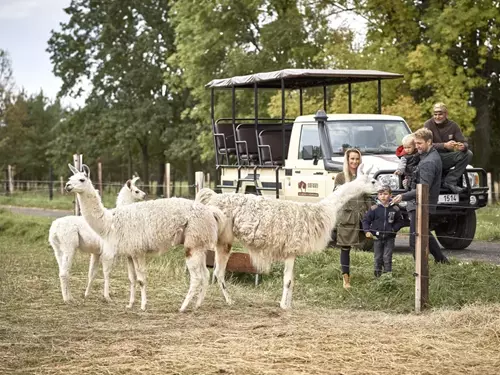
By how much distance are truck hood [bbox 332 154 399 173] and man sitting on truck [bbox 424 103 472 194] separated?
3.26ft

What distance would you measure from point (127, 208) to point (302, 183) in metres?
4.97

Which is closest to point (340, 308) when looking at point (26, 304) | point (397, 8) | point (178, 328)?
point (178, 328)

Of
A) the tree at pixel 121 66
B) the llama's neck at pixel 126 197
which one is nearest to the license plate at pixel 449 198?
the llama's neck at pixel 126 197

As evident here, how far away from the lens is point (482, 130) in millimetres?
27516

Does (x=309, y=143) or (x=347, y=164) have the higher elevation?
(x=309, y=143)

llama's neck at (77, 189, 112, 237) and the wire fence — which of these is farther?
the wire fence

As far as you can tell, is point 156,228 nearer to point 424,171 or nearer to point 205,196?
point 205,196

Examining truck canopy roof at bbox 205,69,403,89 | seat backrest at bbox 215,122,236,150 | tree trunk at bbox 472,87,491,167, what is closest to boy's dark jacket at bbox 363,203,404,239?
truck canopy roof at bbox 205,69,403,89

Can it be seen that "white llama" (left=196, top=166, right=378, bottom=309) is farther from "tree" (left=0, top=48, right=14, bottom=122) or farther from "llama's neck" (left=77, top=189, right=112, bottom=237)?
"tree" (left=0, top=48, right=14, bottom=122)

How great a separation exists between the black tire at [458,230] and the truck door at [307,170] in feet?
6.94

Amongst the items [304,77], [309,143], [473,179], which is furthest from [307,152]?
[473,179]

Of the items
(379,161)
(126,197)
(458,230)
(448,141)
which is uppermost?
(448,141)

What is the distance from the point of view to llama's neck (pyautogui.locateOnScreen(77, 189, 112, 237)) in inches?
420

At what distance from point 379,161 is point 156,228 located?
5.03m
